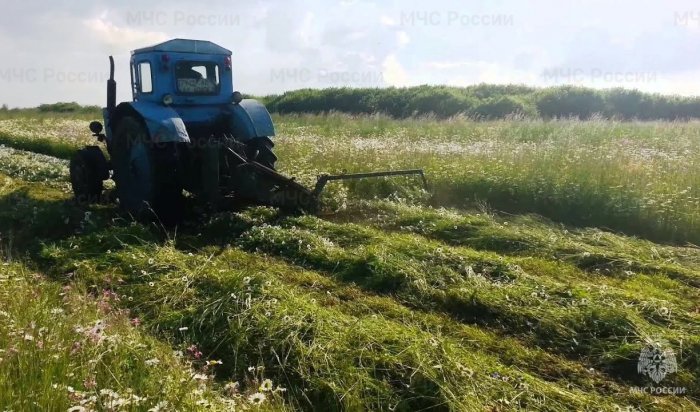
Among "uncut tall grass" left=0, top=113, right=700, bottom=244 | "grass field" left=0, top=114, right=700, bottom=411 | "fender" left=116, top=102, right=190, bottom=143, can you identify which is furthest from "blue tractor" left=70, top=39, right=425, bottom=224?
"uncut tall grass" left=0, top=113, right=700, bottom=244

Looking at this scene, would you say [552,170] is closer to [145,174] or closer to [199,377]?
[145,174]

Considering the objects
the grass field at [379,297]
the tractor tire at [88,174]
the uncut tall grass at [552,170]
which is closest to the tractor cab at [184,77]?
the tractor tire at [88,174]

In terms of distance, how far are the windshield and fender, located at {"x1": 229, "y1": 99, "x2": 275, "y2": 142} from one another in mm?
462

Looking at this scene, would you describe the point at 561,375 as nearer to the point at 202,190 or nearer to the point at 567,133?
the point at 202,190

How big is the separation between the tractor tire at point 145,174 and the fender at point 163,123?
0.18 metres

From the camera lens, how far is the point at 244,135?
8.17 m

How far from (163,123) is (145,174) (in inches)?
35.9

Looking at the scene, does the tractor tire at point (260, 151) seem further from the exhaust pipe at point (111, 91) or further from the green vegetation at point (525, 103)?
the green vegetation at point (525, 103)

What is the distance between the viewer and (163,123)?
7117 mm

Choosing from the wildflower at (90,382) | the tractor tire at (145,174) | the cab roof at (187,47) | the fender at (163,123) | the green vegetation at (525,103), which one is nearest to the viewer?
the wildflower at (90,382)

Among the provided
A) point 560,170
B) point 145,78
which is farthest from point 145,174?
point 560,170

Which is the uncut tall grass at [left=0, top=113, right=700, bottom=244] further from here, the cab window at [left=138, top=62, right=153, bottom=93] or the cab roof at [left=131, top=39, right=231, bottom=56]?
the cab window at [left=138, top=62, right=153, bottom=93]

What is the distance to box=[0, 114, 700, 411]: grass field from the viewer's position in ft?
10.4

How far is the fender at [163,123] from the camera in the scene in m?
7.06
